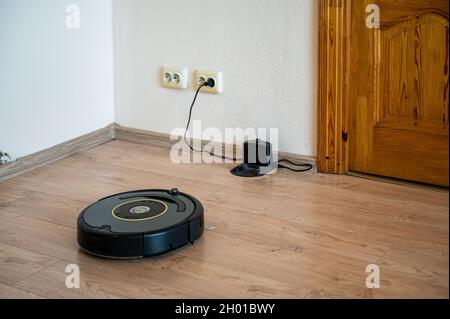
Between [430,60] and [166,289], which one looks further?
[430,60]

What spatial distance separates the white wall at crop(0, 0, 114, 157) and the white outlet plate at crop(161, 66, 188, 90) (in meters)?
0.26

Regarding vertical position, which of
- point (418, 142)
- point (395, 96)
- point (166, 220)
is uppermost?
point (395, 96)

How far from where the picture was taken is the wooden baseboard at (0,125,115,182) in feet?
8.89

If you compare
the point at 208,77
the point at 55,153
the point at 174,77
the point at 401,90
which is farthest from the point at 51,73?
the point at 401,90

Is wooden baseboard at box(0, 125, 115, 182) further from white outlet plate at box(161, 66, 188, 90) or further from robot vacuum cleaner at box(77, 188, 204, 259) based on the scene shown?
robot vacuum cleaner at box(77, 188, 204, 259)

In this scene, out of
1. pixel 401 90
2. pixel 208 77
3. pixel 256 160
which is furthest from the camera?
pixel 208 77

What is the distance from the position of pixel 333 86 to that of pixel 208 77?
509 millimetres

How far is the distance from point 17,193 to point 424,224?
4.38 feet

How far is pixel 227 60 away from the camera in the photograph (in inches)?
111

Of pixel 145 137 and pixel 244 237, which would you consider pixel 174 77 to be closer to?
pixel 145 137

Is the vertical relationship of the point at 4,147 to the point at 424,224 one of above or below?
above

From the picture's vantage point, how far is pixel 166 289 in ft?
6.27
